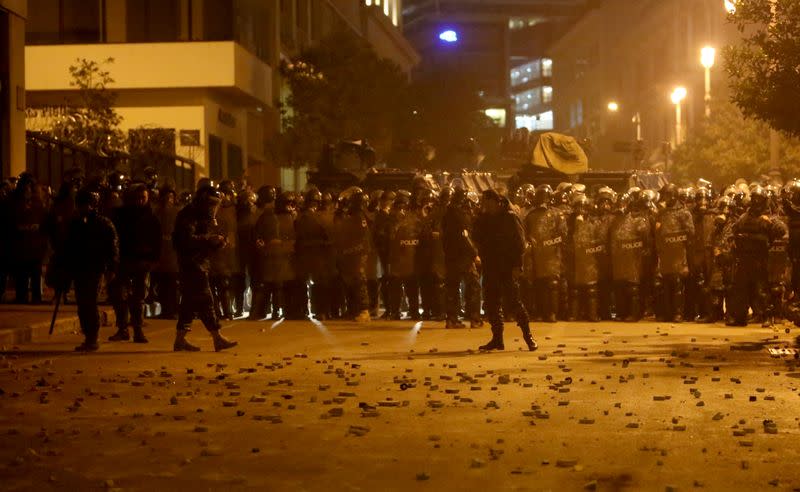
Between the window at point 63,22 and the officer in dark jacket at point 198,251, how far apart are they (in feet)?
90.7

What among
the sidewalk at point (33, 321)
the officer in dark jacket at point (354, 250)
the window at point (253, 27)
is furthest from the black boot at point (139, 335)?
the window at point (253, 27)

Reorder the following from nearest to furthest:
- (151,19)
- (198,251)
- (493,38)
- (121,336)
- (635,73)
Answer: (198,251) → (121,336) → (151,19) → (635,73) → (493,38)

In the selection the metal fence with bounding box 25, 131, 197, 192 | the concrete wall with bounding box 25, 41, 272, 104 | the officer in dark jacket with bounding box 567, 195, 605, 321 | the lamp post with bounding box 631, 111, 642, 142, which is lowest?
the officer in dark jacket with bounding box 567, 195, 605, 321

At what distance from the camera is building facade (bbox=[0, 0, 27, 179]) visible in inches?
1147

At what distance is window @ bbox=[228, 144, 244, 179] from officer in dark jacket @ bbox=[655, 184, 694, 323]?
25.3 m

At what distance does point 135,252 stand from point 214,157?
26749 mm

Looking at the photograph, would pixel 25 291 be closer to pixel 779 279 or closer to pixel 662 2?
pixel 779 279

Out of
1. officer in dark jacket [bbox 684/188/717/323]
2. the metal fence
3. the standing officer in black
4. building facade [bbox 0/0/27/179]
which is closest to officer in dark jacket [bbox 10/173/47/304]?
the metal fence

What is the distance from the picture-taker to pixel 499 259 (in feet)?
57.5

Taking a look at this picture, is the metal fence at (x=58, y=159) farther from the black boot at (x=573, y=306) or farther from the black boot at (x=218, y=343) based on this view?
the black boot at (x=218, y=343)

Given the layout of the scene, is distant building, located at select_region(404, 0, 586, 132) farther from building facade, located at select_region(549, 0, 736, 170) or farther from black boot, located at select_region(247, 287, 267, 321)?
black boot, located at select_region(247, 287, 267, 321)

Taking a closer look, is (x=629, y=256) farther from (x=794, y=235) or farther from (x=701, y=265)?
(x=794, y=235)

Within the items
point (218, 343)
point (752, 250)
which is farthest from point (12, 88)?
point (752, 250)

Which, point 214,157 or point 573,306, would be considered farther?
point 214,157
